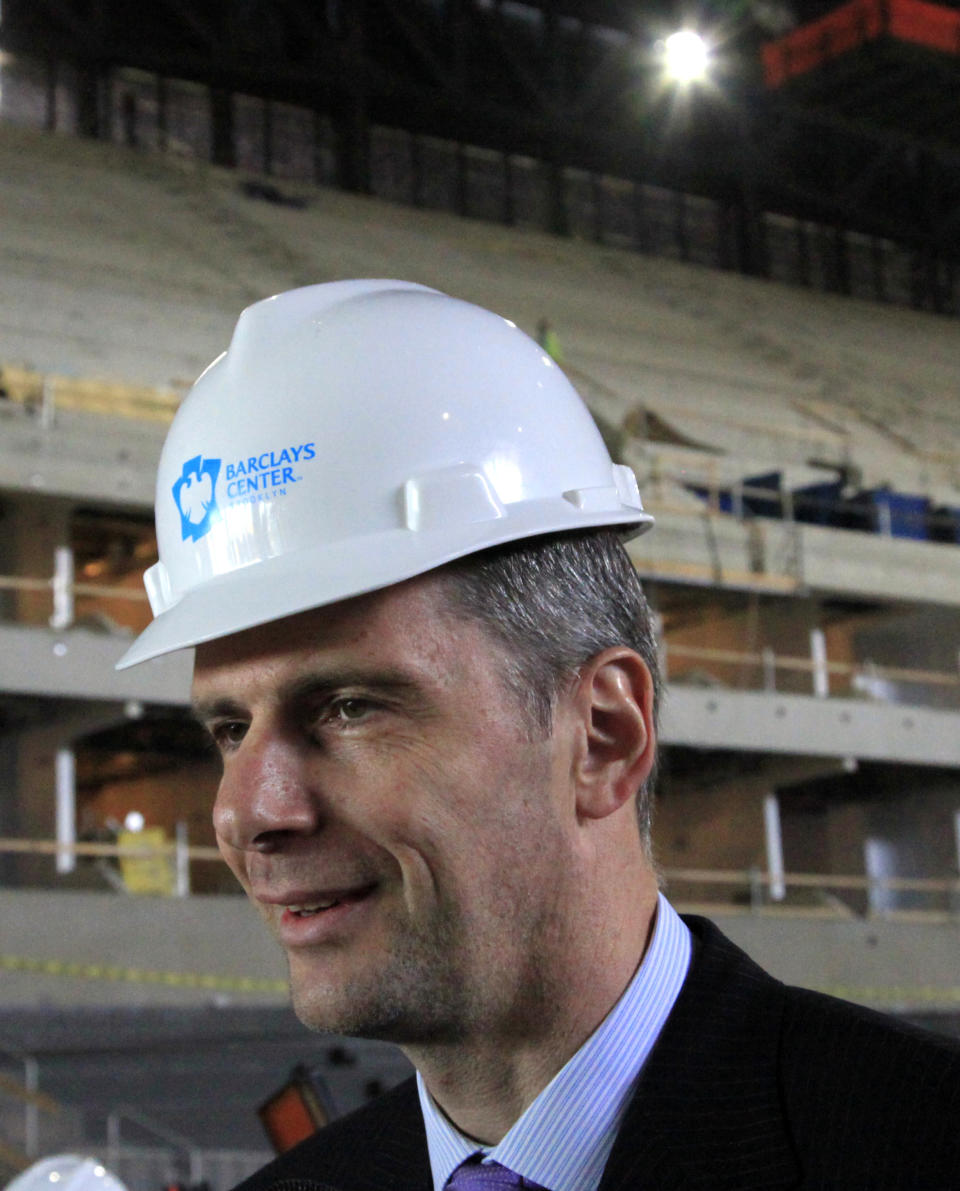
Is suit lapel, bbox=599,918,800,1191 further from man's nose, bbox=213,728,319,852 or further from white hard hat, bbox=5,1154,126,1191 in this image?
white hard hat, bbox=5,1154,126,1191

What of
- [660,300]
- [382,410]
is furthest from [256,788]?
[660,300]

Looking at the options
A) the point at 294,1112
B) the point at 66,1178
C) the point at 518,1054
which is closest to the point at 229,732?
the point at 518,1054

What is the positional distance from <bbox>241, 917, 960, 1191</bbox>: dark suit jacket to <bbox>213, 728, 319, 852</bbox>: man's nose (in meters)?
0.40

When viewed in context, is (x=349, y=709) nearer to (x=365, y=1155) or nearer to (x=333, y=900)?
(x=333, y=900)

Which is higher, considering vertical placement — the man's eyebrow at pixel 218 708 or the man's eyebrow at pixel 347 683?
the man's eyebrow at pixel 347 683

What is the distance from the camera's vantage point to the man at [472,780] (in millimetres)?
1576

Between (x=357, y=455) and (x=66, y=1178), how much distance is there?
9.36 feet

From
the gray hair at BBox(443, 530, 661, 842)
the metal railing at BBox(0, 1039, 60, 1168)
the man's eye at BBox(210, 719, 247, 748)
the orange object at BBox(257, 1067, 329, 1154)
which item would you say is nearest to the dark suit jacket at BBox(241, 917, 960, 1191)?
the gray hair at BBox(443, 530, 661, 842)

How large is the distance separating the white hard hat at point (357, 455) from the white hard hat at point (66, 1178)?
8.45 feet

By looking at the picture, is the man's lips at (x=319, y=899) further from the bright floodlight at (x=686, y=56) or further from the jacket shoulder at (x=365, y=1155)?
the bright floodlight at (x=686, y=56)

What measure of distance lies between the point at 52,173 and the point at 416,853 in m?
24.2

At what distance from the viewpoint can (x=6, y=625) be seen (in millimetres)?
15711

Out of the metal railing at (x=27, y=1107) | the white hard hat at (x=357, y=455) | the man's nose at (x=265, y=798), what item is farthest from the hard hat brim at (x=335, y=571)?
the metal railing at (x=27, y=1107)

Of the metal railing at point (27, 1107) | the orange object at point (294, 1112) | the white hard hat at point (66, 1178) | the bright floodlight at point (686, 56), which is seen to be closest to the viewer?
the white hard hat at point (66, 1178)
